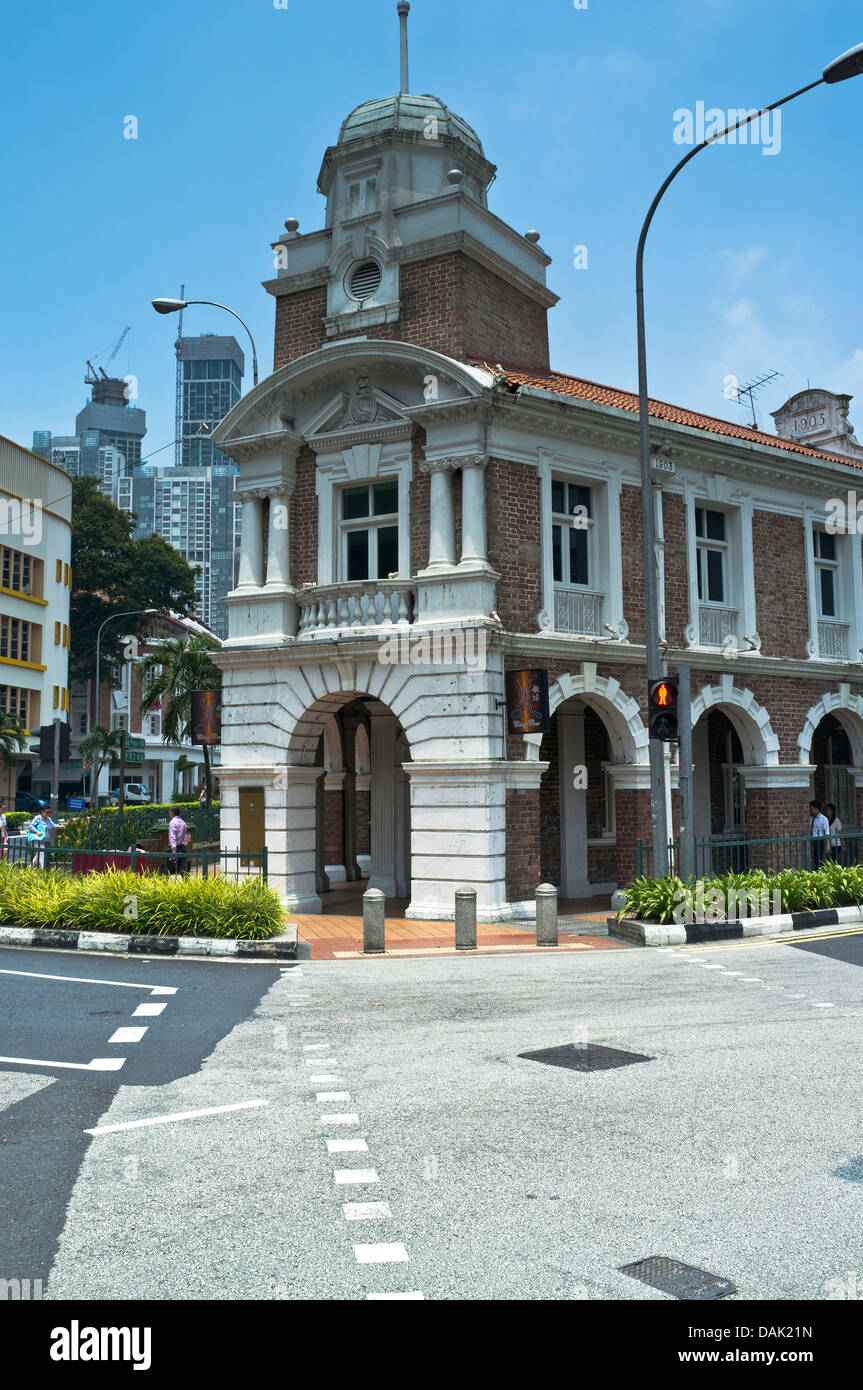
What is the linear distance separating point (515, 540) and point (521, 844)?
510cm

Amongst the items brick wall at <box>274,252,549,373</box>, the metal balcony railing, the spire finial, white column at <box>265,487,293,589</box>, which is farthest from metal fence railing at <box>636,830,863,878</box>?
the spire finial

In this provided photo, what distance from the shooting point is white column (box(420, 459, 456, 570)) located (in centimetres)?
1852

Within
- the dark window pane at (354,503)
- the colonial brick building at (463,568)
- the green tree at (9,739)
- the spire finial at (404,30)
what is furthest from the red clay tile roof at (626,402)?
the green tree at (9,739)

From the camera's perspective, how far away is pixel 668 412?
965 inches

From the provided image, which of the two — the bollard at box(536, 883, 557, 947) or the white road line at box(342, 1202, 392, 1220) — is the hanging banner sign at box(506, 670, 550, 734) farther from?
the white road line at box(342, 1202, 392, 1220)

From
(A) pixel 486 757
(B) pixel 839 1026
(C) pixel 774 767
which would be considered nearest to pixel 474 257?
(A) pixel 486 757

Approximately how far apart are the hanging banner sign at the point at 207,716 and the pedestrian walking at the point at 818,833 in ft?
35.9

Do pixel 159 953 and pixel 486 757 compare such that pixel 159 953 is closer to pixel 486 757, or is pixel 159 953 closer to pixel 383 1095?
pixel 486 757

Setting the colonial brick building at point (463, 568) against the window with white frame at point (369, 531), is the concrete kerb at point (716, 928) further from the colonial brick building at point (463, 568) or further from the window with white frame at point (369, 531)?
the window with white frame at point (369, 531)

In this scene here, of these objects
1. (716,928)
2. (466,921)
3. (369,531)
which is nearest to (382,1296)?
(466,921)

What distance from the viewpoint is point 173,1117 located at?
6.70 m

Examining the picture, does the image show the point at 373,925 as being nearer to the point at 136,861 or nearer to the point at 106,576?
the point at 136,861

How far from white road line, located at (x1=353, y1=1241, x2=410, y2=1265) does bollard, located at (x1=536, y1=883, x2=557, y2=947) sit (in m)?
10.6
